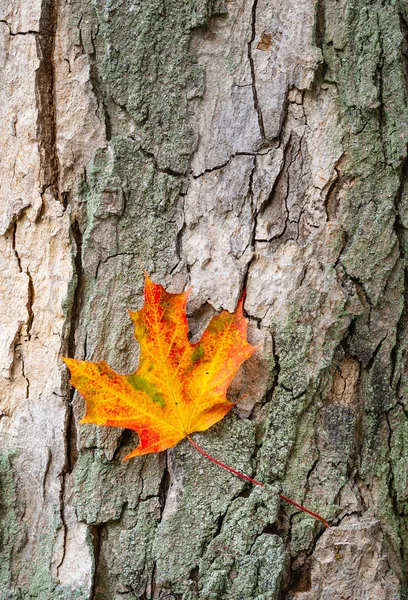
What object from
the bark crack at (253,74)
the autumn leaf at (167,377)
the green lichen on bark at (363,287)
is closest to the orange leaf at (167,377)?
the autumn leaf at (167,377)

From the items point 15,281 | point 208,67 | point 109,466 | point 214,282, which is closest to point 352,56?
point 208,67

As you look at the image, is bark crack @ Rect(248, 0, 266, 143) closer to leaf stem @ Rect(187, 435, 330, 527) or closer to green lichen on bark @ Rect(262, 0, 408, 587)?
green lichen on bark @ Rect(262, 0, 408, 587)

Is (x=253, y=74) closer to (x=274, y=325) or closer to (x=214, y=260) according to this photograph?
(x=214, y=260)

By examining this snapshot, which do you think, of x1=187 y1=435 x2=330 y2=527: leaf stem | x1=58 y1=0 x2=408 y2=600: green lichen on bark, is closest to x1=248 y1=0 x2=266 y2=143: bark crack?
x1=58 y1=0 x2=408 y2=600: green lichen on bark

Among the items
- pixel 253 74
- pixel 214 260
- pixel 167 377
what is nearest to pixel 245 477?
pixel 167 377

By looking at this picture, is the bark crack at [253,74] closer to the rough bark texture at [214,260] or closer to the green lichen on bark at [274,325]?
the rough bark texture at [214,260]

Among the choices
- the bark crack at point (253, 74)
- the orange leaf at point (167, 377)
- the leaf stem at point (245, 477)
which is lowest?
the leaf stem at point (245, 477)
